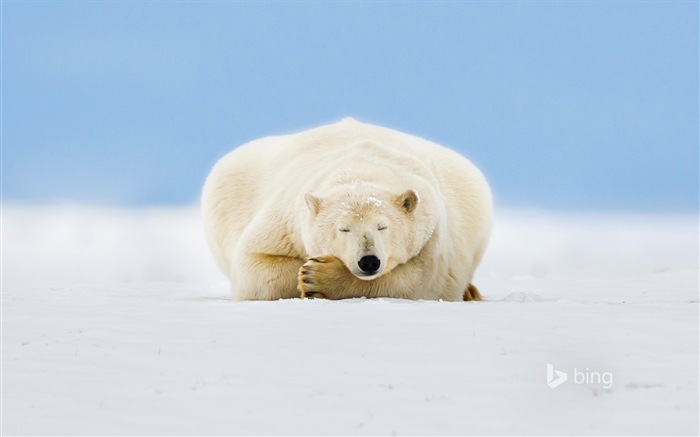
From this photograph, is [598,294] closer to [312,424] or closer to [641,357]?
[641,357]

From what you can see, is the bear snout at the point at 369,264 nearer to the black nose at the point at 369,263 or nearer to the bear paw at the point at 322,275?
the black nose at the point at 369,263

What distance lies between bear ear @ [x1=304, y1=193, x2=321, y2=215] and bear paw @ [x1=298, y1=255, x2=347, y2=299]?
1.83ft

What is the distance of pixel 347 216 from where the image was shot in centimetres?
1055

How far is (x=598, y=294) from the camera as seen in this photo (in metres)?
16.0

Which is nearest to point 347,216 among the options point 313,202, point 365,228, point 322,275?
point 365,228

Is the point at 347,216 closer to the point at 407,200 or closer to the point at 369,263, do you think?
the point at 369,263

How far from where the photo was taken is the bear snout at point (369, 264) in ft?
33.6

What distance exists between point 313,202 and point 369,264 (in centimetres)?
109

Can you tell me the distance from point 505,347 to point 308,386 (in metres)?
1.97

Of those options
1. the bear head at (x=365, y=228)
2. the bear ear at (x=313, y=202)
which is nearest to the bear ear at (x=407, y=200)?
the bear head at (x=365, y=228)

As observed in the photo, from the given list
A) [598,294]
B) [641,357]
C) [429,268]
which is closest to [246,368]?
[641,357]

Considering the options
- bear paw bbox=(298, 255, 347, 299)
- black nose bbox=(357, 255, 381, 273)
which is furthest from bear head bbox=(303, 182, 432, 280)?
bear paw bbox=(298, 255, 347, 299)

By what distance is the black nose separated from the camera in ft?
33.6

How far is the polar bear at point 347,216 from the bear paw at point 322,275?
0.01 meters
